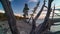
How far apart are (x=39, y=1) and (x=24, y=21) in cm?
92

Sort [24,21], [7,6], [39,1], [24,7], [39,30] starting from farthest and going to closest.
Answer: [24,21]
[24,7]
[39,1]
[39,30]
[7,6]

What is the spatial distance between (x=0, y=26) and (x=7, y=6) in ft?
4.23

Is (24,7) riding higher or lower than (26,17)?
higher

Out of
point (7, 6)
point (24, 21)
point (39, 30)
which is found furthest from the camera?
point (24, 21)

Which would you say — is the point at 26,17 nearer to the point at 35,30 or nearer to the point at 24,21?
the point at 24,21

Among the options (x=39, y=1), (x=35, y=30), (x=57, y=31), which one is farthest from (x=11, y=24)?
(x=57, y=31)

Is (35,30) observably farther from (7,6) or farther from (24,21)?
(24,21)

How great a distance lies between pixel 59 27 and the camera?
125 inches

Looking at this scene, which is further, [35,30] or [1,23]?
[1,23]

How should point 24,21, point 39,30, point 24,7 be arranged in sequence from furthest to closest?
1. point 24,21
2. point 24,7
3. point 39,30

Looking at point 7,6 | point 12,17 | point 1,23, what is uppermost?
point 7,6

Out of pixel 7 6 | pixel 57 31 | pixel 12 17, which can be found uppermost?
pixel 7 6

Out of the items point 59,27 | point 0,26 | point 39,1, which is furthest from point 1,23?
point 59,27

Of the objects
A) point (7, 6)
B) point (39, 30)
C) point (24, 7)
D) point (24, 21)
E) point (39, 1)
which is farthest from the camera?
point (24, 21)
